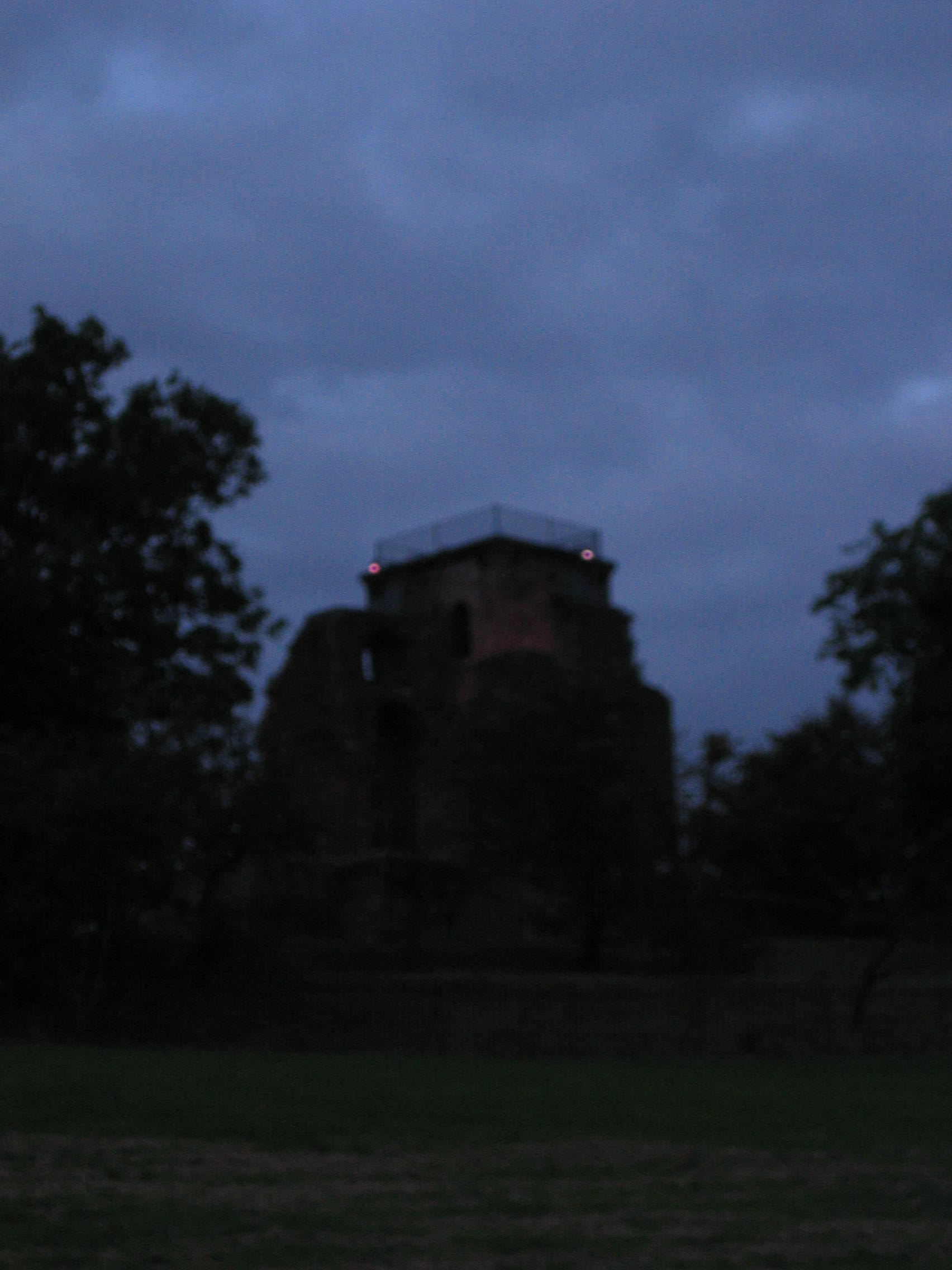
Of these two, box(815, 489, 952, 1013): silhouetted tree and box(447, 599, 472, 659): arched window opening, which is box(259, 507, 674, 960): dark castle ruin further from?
box(815, 489, 952, 1013): silhouetted tree

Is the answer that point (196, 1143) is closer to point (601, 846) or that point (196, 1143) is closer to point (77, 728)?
point (77, 728)

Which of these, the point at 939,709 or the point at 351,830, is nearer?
the point at 939,709

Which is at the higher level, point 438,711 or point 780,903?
point 438,711

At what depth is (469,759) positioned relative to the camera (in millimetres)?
40094

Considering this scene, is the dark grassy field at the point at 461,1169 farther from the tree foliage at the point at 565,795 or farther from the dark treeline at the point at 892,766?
the tree foliage at the point at 565,795

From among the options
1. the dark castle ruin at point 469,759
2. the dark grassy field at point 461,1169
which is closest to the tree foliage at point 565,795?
the dark castle ruin at point 469,759

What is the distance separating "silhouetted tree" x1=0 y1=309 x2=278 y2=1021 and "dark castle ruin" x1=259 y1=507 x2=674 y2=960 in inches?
104

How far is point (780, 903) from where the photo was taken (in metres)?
50.7

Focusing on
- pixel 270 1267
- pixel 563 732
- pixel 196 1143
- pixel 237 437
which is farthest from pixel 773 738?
pixel 270 1267

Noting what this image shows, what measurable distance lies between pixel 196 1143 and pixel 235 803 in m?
17.3

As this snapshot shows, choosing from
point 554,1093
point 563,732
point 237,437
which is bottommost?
point 554,1093

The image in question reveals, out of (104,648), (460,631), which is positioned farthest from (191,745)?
(460,631)

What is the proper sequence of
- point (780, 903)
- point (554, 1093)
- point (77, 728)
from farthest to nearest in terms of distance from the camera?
point (780, 903), point (77, 728), point (554, 1093)

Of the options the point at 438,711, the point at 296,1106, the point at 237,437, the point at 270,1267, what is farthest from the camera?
the point at 438,711
